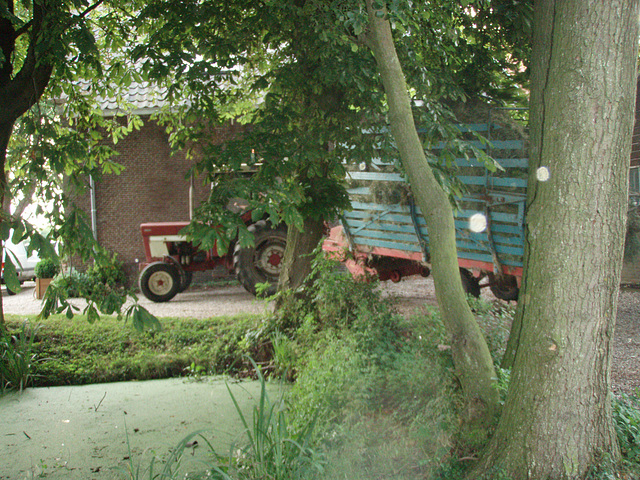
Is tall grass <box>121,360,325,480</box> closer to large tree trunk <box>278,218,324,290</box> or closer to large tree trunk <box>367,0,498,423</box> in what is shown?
large tree trunk <box>367,0,498,423</box>

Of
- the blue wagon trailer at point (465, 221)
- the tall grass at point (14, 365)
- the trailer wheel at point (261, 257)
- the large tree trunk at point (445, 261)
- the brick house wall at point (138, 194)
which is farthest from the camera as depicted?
the brick house wall at point (138, 194)

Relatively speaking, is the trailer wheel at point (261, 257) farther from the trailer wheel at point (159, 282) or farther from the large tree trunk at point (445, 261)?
the large tree trunk at point (445, 261)

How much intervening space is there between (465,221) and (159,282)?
217 inches

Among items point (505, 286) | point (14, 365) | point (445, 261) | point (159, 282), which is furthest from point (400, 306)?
→ point (159, 282)

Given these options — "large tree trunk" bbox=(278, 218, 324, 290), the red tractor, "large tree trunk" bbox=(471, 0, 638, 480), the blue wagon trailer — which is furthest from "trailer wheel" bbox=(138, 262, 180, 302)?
"large tree trunk" bbox=(471, 0, 638, 480)

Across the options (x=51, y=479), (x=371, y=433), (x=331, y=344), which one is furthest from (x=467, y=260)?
(x=51, y=479)

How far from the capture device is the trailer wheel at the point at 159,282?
9.16 meters

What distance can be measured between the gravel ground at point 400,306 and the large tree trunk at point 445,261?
147 cm

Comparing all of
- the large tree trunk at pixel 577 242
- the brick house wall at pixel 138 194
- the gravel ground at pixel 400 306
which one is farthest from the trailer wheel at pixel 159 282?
the large tree trunk at pixel 577 242

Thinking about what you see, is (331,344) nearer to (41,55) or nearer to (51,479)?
(51,479)

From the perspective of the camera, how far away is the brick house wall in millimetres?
11703

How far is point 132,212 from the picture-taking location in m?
11.8

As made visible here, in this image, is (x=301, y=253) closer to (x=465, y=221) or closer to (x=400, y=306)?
(x=400, y=306)

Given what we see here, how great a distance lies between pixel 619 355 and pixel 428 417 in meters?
2.86
